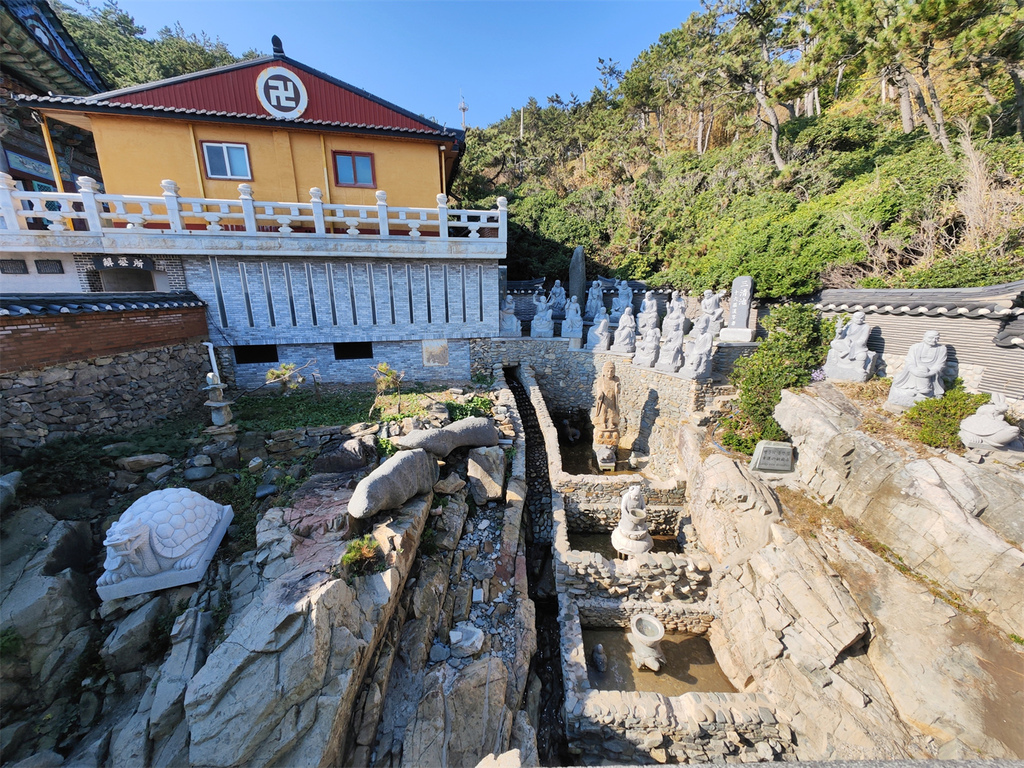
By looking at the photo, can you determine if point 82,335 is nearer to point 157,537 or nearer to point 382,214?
point 157,537

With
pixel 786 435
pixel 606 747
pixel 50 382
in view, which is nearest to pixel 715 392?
pixel 786 435

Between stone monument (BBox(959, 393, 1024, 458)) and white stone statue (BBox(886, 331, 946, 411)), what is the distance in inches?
52.0

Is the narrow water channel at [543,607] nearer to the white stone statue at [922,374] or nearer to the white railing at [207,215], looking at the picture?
the white railing at [207,215]

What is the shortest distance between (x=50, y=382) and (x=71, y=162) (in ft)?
44.8

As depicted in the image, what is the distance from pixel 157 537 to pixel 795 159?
1096 inches

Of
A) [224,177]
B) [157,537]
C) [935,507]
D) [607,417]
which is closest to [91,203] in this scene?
[224,177]

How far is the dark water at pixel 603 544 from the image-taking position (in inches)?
375

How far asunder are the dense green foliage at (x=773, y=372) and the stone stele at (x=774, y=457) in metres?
0.63

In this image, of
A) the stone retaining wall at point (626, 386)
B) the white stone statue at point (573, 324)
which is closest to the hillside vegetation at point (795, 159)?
the stone retaining wall at point (626, 386)

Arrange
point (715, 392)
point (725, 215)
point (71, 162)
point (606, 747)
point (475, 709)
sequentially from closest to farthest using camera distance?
point (475, 709) < point (606, 747) < point (715, 392) < point (71, 162) < point (725, 215)

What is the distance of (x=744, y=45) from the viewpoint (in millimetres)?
19625

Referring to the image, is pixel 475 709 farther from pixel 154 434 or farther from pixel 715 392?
pixel 715 392

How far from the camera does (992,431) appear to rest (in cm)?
671

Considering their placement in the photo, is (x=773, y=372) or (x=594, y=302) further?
(x=594, y=302)
